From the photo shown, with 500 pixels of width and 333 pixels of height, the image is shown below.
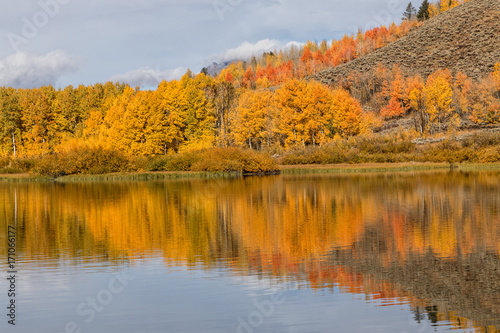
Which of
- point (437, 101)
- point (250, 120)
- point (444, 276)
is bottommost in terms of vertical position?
point (444, 276)

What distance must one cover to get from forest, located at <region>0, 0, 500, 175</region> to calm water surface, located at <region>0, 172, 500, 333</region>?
105 ft

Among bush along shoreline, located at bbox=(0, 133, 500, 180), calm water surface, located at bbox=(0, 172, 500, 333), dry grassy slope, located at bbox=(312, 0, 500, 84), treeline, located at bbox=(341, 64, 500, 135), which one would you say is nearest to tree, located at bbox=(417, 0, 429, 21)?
dry grassy slope, located at bbox=(312, 0, 500, 84)

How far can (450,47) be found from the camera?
112 meters

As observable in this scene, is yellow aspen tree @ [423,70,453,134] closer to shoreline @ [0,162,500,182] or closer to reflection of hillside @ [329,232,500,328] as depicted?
shoreline @ [0,162,500,182]

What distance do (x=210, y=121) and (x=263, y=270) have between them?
61641 mm

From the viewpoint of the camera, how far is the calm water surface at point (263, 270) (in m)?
8.15

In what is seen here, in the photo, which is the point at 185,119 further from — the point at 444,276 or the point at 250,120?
the point at 444,276

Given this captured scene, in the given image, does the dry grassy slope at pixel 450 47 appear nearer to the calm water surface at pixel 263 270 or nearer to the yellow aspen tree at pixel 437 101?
the yellow aspen tree at pixel 437 101

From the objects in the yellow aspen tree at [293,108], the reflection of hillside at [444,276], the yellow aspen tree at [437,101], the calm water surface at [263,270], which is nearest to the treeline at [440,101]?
the yellow aspen tree at [437,101]

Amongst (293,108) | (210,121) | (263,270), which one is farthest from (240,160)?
(263,270)

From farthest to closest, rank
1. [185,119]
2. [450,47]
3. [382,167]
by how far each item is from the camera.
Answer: [450,47]
[185,119]
[382,167]

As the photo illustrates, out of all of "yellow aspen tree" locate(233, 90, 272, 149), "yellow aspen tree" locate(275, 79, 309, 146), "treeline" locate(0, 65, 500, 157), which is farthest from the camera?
"yellow aspen tree" locate(233, 90, 272, 149)

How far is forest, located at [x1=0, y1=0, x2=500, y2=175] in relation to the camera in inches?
2098

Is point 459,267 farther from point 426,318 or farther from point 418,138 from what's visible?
point 418,138
